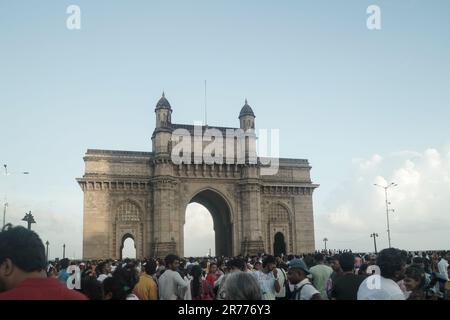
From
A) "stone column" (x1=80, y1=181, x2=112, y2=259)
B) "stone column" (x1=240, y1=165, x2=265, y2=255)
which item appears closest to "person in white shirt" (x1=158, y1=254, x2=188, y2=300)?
"stone column" (x1=80, y1=181, x2=112, y2=259)

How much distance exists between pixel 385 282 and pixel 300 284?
54.9 inches

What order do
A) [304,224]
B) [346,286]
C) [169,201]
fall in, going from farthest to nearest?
[304,224] → [169,201] → [346,286]

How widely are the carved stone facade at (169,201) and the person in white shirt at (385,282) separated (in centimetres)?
3615

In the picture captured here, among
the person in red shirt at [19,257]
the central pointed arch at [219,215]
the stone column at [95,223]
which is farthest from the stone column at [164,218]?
the person in red shirt at [19,257]

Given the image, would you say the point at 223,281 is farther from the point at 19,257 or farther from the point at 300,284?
the point at 19,257

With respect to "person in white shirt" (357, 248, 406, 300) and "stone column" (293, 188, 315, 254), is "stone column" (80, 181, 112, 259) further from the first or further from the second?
"person in white shirt" (357, 248, 406, 300)

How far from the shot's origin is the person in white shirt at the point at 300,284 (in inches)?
249

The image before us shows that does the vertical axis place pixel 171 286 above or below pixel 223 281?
below

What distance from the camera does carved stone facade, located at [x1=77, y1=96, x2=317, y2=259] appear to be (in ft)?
138

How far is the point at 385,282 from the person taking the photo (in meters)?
5.73

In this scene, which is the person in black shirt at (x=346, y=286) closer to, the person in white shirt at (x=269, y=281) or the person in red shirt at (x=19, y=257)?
the person in white shirt at (x=269, y=281)

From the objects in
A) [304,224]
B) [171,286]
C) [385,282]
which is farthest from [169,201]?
[385,282]

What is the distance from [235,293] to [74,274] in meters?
11.0
